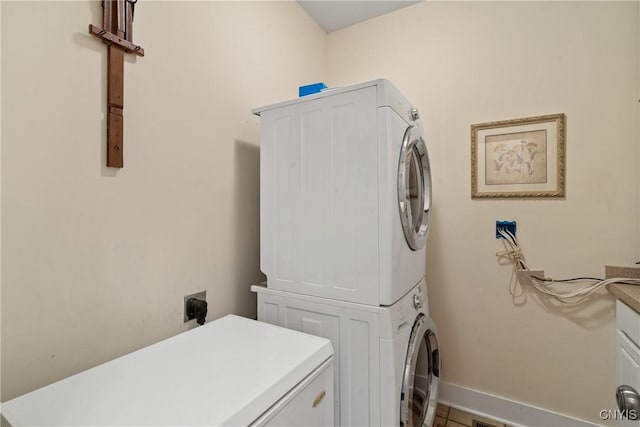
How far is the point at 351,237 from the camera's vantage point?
1.22m

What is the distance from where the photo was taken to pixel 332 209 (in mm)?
1264

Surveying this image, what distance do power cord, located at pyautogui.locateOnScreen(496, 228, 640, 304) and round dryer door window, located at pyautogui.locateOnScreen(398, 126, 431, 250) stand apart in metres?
0.61

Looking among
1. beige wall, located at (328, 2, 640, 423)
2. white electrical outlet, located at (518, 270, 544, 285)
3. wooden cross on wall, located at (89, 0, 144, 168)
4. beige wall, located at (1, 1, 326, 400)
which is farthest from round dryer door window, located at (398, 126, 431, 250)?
wooden cross on wall, located at (89, 0, 144, 168)

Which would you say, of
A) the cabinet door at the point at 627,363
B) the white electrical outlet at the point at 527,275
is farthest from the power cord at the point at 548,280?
the cabinet door at the point at 627,363

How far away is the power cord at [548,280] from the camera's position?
156 cm

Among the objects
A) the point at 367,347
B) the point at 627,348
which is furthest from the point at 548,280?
the point at 367,347

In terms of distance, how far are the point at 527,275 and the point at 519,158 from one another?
2.29 feet

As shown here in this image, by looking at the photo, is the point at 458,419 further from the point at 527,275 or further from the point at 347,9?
the point at 347,9

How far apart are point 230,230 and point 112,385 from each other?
84 cm

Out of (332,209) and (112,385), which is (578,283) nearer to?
(332,209)

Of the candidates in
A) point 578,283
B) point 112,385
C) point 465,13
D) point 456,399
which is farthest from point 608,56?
point 112,385

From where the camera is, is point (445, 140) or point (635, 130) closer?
point (635, 130)

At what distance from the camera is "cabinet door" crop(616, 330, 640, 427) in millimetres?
1155

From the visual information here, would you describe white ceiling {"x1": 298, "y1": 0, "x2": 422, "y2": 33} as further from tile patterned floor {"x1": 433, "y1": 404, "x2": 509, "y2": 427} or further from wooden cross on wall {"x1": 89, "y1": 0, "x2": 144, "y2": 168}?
tile patterned floor {"x1": 433, "y1": 404, "x2": 509, "y2": 427}
